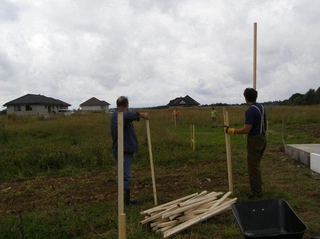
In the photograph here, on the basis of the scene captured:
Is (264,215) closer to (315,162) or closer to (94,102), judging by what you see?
(315,162)

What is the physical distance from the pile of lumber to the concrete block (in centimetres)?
323

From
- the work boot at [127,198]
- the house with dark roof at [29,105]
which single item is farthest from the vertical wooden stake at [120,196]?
the house with dark roof at [29,105]

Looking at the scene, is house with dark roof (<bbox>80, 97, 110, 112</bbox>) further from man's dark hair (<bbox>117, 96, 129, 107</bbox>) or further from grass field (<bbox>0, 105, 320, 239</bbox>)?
man's dark hair (<bbox>117, 96, 129, 107</bbox>)

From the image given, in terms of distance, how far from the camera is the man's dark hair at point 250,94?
4.73 m

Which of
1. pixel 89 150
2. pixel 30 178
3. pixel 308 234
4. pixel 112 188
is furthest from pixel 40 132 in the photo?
pixel 308 234

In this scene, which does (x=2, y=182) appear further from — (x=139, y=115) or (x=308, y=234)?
(x=308, y=234)

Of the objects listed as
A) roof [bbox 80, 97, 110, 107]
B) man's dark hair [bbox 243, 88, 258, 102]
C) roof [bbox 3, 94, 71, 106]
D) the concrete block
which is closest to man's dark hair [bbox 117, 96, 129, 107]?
man's dark hair [bbox 243, 88, 258, 102]

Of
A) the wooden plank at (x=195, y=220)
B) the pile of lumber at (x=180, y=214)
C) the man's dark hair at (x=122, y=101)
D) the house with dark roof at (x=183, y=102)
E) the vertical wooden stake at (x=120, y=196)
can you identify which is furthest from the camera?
the house with dark roof at (x=183, y=102)

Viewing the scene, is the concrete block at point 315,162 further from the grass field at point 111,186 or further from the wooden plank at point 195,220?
the wooden plank at point 195,220

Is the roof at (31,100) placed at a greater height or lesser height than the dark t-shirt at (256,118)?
greater

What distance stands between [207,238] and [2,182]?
548cm

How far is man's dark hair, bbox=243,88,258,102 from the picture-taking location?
4730mm

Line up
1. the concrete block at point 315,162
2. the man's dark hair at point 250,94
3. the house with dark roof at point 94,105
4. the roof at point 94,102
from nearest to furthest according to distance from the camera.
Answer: the man's dark hair at point 250,94, the concrete block at point 315,162, the house with dark roof at point 94,105, the roof at point 94,102

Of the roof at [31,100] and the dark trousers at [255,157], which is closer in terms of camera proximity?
the dark trousers at [255,157]
